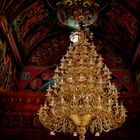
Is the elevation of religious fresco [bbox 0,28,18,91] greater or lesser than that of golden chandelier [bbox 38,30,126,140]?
greater

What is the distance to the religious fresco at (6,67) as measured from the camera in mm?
10141

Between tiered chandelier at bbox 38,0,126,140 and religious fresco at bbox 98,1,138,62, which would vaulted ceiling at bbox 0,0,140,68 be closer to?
religious fresco at bbox 98,1,138,62

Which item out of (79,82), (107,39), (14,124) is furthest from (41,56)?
(79,82)

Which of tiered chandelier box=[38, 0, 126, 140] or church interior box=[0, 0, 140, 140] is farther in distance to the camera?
church interior box=[0, 0, 140, 140]

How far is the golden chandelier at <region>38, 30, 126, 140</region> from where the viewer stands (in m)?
5.88

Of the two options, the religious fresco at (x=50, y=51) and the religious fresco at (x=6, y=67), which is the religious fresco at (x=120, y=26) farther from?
the religious fresco at (x=6, y=67)

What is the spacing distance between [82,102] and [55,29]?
805 cm

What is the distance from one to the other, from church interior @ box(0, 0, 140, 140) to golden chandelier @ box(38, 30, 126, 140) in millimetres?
Result: 2339

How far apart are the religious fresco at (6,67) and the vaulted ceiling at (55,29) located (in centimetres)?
60

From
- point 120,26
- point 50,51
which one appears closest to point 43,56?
point 50,51

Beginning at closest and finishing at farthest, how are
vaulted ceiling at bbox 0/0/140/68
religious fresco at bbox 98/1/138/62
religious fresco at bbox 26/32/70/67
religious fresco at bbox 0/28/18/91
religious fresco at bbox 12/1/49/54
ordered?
religious fresco at bbox 0/28/18/91
vaulted ceiling at bbox 0/0/140/68
religious fresco at bbox 12/1/49/54
religious fresco at bbox 98/1/138/62
religious fresco at bbox 26/32/70/67

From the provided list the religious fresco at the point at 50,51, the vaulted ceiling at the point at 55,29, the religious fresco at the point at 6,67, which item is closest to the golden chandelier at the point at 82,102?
the religious fresco at the point at 6,67

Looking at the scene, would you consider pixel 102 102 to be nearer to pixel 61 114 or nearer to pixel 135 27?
pixel 61 114

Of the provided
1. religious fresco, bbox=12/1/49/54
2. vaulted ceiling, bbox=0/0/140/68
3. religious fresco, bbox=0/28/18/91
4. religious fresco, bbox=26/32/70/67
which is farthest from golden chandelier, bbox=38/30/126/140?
religious fresco, bbox=26/32/70/67
